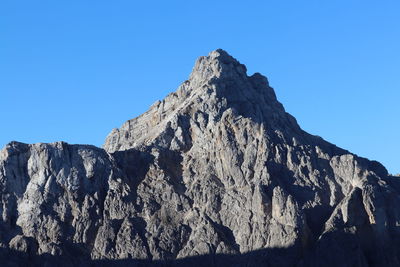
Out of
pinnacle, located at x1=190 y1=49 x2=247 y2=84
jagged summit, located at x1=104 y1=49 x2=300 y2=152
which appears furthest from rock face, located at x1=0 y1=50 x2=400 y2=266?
pinnacle, located at x1=190 y1=49 x2=247 y2=84

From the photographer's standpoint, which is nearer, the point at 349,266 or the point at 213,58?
the point at 349,266

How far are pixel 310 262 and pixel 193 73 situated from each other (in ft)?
154

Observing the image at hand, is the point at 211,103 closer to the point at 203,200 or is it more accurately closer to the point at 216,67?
the point at 216,67

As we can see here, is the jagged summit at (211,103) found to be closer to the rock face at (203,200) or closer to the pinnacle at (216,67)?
the pinnacle at (216,67)

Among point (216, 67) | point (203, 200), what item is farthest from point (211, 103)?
point (203, 200)

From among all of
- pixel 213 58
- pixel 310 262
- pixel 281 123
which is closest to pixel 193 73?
pixel 213 58

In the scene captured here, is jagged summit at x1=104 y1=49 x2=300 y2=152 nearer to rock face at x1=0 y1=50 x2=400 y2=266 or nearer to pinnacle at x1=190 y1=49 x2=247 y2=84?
pinnacle at x1=190 y1=49 x2=247 y2=84

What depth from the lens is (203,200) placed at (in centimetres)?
14538

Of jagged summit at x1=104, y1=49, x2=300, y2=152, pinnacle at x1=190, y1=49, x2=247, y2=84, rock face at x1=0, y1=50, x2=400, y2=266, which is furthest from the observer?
pinnacle at x1=190, y1=49, x2=247, y2=84

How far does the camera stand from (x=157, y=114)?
16688 centimetres

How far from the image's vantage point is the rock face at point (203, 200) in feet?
452

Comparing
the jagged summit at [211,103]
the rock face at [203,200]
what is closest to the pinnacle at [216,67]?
the jagged summit at [211,103]

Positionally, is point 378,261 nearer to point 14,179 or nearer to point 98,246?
point 98,246

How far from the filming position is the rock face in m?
138
